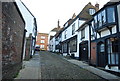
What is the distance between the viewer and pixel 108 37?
9562mm

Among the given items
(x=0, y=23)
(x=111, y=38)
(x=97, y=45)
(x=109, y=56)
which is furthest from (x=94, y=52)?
(x=0, y=23)

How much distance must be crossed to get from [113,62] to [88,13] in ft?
39.6

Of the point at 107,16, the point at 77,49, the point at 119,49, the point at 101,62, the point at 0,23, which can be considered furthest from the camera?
the point at 77,49

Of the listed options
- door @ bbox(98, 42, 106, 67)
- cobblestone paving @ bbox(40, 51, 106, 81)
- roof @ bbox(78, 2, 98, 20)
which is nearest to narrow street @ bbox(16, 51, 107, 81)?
cobblestone paving @ bbox(40, 51, 106, 81)

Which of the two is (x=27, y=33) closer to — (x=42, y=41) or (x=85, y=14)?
(x=85, y=14)

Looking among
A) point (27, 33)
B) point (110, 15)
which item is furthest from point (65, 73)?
point (27, 33)

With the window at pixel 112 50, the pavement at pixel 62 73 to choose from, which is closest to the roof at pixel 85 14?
the window at pixel 112 50

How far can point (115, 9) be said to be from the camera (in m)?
8.90

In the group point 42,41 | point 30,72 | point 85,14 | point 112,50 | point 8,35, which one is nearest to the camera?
point 8,35

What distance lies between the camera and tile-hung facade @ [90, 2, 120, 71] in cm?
870

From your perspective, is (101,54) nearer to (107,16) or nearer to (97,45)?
(97,45)

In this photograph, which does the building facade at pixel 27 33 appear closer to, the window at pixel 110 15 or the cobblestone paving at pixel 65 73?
the cobblestone paving at pixel 65 73

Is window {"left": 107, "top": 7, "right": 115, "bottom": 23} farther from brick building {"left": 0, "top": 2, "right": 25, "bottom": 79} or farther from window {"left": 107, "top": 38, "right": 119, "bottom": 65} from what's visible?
brick building {"left": 0, "top": 2, "right": 25, "bottom": 79}

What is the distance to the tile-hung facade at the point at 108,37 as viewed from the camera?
343 inches
